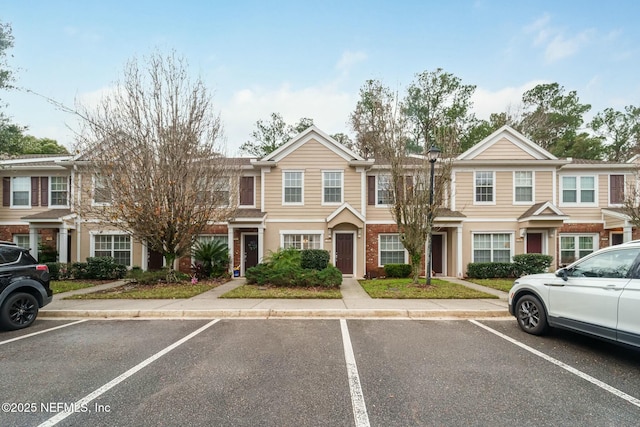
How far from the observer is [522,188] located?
14344 millimetres

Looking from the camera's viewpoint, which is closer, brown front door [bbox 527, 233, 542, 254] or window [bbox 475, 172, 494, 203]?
brown front door [bbox 527, 233, 542, 254]

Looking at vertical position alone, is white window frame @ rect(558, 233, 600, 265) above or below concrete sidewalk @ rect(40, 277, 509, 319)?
above

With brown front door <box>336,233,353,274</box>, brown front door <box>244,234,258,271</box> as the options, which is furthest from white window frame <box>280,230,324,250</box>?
brown front door <box>244,234,258,271</box>

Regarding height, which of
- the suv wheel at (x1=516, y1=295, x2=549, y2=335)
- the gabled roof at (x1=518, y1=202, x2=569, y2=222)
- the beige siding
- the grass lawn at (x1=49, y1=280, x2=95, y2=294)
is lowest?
the grass lawn at (x1=49, y1=280, x2=95, y2=294)

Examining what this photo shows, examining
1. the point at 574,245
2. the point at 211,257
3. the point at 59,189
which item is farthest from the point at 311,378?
the point at 59,189

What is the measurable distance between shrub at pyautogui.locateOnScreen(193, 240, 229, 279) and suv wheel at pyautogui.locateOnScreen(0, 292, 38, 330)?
6266 mm

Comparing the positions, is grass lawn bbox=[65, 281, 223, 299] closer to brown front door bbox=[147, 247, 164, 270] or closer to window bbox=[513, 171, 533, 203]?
brown front door bbox=[147, 247, 164, 270]

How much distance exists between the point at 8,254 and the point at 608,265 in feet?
38.4

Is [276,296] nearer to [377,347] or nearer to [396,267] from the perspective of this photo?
[377,347]

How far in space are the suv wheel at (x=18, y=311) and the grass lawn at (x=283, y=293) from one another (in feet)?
13.9

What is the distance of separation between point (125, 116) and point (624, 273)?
1368 cm

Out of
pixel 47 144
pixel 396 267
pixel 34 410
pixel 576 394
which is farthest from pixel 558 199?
Answer: pixel 47 144

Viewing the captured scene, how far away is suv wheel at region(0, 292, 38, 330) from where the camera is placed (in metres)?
5.82

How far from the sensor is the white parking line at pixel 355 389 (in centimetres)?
291
